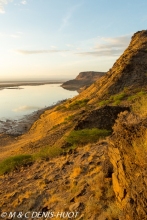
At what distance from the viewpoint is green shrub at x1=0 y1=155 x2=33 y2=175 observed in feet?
42.7

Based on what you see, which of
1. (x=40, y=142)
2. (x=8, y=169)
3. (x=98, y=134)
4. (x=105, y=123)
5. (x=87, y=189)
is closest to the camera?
(x=87, y=189)

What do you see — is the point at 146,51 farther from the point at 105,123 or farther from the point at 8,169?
the point at 8,169

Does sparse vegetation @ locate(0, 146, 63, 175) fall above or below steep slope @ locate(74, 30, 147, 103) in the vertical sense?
below

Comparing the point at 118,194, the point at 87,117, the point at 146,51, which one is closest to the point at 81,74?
the point at 146,51

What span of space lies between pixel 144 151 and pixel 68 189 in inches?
172

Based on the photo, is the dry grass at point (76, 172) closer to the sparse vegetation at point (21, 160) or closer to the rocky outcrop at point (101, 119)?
the sparse vegetation at point (21, 160)

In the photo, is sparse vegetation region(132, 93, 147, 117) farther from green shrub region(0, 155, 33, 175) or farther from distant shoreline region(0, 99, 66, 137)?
distant shoreline region(0, 99, 66, 137)

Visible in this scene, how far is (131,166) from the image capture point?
5445 millimetres

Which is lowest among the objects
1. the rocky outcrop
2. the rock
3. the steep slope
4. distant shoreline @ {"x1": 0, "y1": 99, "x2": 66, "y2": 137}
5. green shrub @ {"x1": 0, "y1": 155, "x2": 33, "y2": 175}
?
distant shoreline @ {"x1": 0, "y1": 99, "x2": 66, "y2": 137}

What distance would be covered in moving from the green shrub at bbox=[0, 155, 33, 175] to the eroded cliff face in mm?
7825

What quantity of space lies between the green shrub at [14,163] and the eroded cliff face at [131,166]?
7.82 metres

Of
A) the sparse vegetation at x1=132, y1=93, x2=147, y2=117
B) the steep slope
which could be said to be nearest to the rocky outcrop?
the sparse vegetation at x1=132, y1=93, x2=147, y2=117

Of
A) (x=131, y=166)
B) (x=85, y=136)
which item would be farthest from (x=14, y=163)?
(x=131, y=166)

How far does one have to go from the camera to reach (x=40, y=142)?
1864 centimetres
